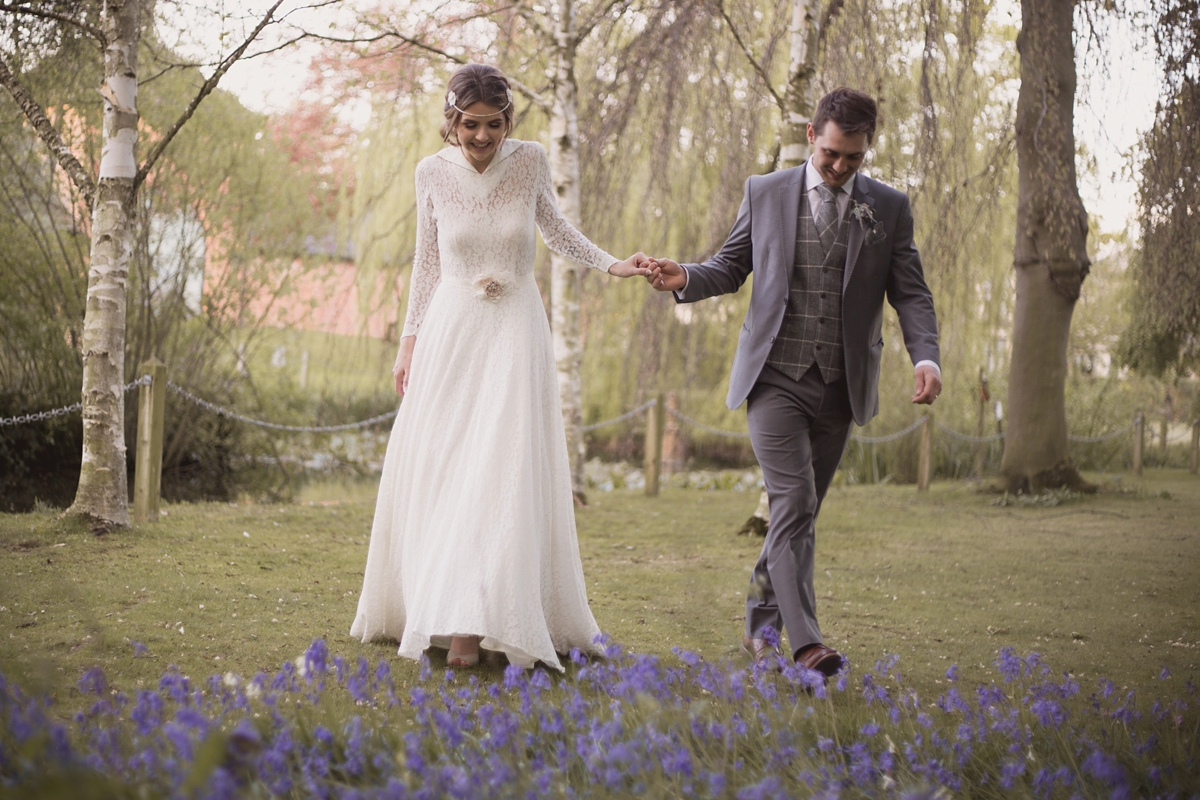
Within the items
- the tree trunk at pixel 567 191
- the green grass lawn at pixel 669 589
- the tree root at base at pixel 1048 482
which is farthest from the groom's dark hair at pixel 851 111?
the tree root at base at pixel 1048 482

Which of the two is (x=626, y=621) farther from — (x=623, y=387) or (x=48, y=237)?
(x=623, y=387)

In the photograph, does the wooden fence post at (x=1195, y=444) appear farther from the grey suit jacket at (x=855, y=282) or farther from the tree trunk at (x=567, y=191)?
the grey suit jacket at (x=855, y=282)

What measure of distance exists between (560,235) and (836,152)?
43.7 inches

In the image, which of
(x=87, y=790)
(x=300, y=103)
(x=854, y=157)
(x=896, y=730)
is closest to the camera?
(x=87, y=790)

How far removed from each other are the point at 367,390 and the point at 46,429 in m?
6.25

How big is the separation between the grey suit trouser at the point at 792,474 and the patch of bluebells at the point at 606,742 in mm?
543

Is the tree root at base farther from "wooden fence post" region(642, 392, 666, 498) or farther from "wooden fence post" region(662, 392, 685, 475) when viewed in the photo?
"wooden fence post" region(662, 392, 685, 475)

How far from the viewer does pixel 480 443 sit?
3553 mm

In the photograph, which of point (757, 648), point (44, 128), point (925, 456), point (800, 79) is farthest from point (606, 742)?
point (925, 456)

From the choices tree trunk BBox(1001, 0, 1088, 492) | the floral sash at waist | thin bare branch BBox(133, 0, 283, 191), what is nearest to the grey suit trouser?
the floral sash at waist

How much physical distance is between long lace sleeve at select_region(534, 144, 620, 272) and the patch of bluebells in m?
1.70

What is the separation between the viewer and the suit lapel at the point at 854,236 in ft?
11.9

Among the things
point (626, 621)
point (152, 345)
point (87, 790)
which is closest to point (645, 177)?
point (152, 345)

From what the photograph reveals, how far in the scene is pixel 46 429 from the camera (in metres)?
8.75
